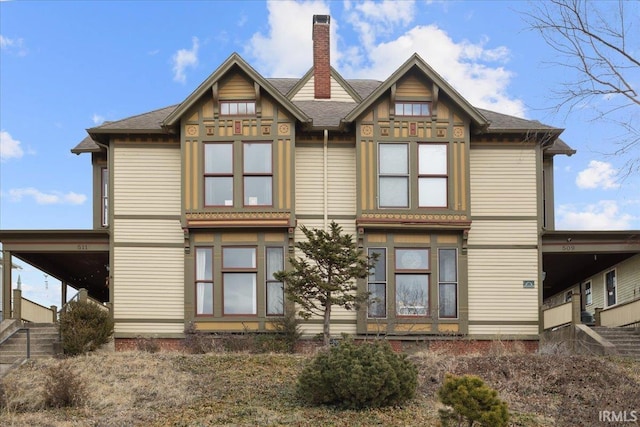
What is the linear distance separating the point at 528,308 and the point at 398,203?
493cm

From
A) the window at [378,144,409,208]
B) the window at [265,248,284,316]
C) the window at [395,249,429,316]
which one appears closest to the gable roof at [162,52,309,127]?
the window at [378,144,409,208]

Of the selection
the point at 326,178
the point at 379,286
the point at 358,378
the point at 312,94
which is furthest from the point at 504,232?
the point at 358,378

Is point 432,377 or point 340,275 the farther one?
point 340,275

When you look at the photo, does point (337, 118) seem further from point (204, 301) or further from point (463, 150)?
point (204, 301)

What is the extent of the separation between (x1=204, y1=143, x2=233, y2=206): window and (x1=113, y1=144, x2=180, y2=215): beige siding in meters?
1.04

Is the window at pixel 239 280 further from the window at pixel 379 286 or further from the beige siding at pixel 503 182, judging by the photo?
the beige siding at pixel 503 182

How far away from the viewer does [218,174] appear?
24.1 m

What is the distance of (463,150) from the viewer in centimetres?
2425

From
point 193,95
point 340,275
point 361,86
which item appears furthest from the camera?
point 361,86

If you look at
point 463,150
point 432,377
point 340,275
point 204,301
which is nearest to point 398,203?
point 463,150

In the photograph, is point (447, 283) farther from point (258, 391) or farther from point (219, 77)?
point (258, 391)

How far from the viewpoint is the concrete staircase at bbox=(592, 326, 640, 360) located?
21188 mm

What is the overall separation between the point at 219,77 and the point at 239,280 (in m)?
5.87

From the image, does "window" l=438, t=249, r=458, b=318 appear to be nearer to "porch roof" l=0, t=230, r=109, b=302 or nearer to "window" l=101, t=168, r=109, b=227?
"porch roof" l=0, t=230, r=109, b=302
